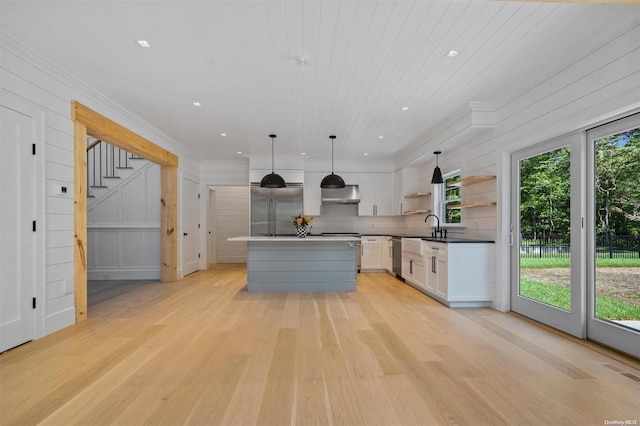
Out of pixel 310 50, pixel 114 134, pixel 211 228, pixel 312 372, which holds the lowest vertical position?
pixel 312 372

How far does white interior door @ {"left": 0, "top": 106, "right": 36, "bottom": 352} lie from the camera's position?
2762 mm

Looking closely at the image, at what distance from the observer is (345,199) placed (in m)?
7.62

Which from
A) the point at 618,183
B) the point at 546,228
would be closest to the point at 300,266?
the point at 546,228

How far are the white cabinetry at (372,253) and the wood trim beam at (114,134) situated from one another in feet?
15.2

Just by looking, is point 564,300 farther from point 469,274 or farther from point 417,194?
point 417,194

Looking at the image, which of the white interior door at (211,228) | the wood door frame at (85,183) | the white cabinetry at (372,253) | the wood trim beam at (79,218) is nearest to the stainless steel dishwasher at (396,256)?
the white cabinetry at (372,253)

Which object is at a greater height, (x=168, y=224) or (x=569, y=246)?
(x=168, y=224)

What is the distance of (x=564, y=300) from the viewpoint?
326 centimetres

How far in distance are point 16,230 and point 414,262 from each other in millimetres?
5266

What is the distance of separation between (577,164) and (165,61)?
426 cm

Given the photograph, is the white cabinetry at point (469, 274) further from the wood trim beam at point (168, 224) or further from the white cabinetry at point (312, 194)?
the wood trim beam at point (168, 224)

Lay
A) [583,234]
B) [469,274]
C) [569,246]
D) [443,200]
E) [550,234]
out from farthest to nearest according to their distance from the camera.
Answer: [443,200] < [469,274] < [550,234] < [569,246] < [583,234]

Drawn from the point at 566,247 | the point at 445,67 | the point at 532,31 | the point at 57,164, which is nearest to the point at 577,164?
the point at 566,247

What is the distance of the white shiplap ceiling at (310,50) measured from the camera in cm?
236
